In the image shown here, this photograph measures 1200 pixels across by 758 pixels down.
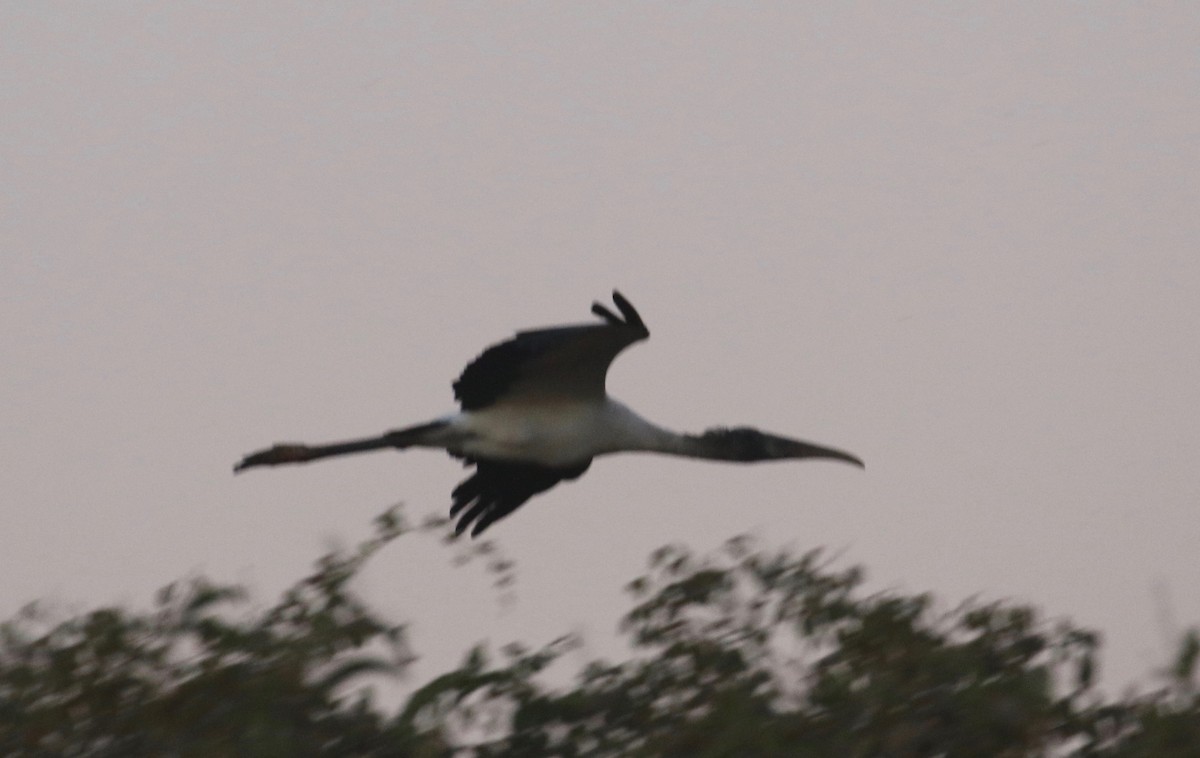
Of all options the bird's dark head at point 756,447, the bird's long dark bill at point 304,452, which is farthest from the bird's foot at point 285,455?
the bird's dark head at point 756,447

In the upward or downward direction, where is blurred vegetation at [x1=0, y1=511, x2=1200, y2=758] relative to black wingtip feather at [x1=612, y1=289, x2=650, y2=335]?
downward

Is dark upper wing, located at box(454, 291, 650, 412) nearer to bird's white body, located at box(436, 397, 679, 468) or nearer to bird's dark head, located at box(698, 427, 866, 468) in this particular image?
bird's white body, located at box(436, 397, 679, 468)

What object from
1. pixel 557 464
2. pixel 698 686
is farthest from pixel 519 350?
pixel 698 686

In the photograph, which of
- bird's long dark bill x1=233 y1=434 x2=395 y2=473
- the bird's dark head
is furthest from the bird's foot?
the bird's dark head

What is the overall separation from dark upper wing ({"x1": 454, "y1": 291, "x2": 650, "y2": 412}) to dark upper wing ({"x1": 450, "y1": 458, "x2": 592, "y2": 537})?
48 cm

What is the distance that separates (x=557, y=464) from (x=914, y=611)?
2923 mm

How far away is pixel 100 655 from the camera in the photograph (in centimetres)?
678

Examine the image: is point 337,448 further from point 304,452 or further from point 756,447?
point 756,447

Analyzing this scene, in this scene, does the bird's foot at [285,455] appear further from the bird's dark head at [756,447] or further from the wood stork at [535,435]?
the bird's dark head at [756,447]

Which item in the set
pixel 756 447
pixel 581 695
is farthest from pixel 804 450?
pixel 581 695

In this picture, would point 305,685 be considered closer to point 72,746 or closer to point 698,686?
point 72,746

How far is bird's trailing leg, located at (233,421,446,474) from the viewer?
969cm

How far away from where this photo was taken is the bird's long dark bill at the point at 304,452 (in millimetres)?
9680

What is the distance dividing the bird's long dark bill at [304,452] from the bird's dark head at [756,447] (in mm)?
1491
